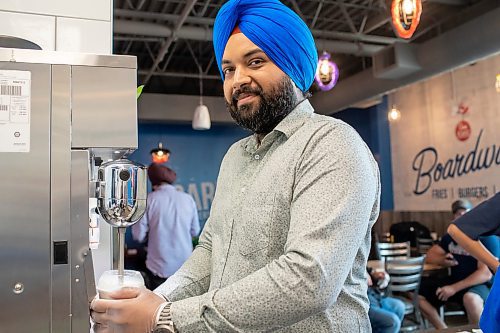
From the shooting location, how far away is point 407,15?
394 cm

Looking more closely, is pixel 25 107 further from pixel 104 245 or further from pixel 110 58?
pixel 104 245

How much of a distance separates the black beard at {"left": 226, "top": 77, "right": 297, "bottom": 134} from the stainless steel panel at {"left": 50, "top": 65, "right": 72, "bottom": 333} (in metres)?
0.50

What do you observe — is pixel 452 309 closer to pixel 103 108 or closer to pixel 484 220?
pixel 484 220

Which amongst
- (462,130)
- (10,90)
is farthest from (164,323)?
(462,130)

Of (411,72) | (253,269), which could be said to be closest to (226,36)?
(253,269)

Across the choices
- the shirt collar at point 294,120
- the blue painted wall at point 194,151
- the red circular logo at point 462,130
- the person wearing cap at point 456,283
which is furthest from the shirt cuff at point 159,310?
the blue painted wall at point 194,151

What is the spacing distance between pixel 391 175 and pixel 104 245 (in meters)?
8.68

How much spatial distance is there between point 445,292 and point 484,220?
7.71 ft

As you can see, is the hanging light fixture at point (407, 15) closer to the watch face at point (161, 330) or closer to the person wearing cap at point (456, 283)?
the person wearing cap at point (456, 283)

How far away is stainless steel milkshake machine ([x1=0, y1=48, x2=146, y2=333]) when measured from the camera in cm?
129

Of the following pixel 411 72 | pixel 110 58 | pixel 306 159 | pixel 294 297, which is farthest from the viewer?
pixel 411 72

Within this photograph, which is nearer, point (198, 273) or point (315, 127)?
point (315, 127)

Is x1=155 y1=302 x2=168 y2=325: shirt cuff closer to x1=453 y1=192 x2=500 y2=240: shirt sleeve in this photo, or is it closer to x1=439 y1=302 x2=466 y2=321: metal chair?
x1=453 y1=192 x2=500 y2=240: shirt sleeve

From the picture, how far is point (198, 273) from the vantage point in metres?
1.31
